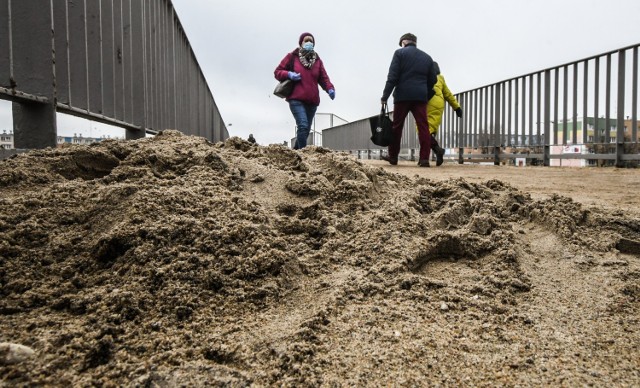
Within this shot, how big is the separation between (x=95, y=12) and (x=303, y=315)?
3.04 m

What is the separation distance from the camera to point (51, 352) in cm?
96

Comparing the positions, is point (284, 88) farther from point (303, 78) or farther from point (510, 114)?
point (510, 114)

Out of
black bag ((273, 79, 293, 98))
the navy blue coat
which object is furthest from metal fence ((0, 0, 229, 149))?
the navy blue coat

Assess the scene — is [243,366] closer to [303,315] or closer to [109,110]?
[303,315]

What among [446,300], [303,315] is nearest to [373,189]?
[446,300]

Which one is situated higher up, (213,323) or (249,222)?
(249,222)

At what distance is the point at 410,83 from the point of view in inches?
272

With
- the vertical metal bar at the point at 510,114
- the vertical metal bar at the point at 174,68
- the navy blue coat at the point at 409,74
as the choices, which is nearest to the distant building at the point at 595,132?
the vertical metal bar at the point at 510,114

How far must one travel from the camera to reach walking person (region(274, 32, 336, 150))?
6.50 meters

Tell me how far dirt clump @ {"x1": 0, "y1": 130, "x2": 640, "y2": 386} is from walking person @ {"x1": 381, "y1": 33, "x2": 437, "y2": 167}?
16.3 feet

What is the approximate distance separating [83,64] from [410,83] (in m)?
4.93

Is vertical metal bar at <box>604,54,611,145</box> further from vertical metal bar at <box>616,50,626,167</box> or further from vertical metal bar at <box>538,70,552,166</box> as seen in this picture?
vertical metal bar at <box>538,70,552,166</box>

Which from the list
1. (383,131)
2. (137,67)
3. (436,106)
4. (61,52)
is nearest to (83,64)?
(61,52)

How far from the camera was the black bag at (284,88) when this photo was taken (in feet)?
21.1
